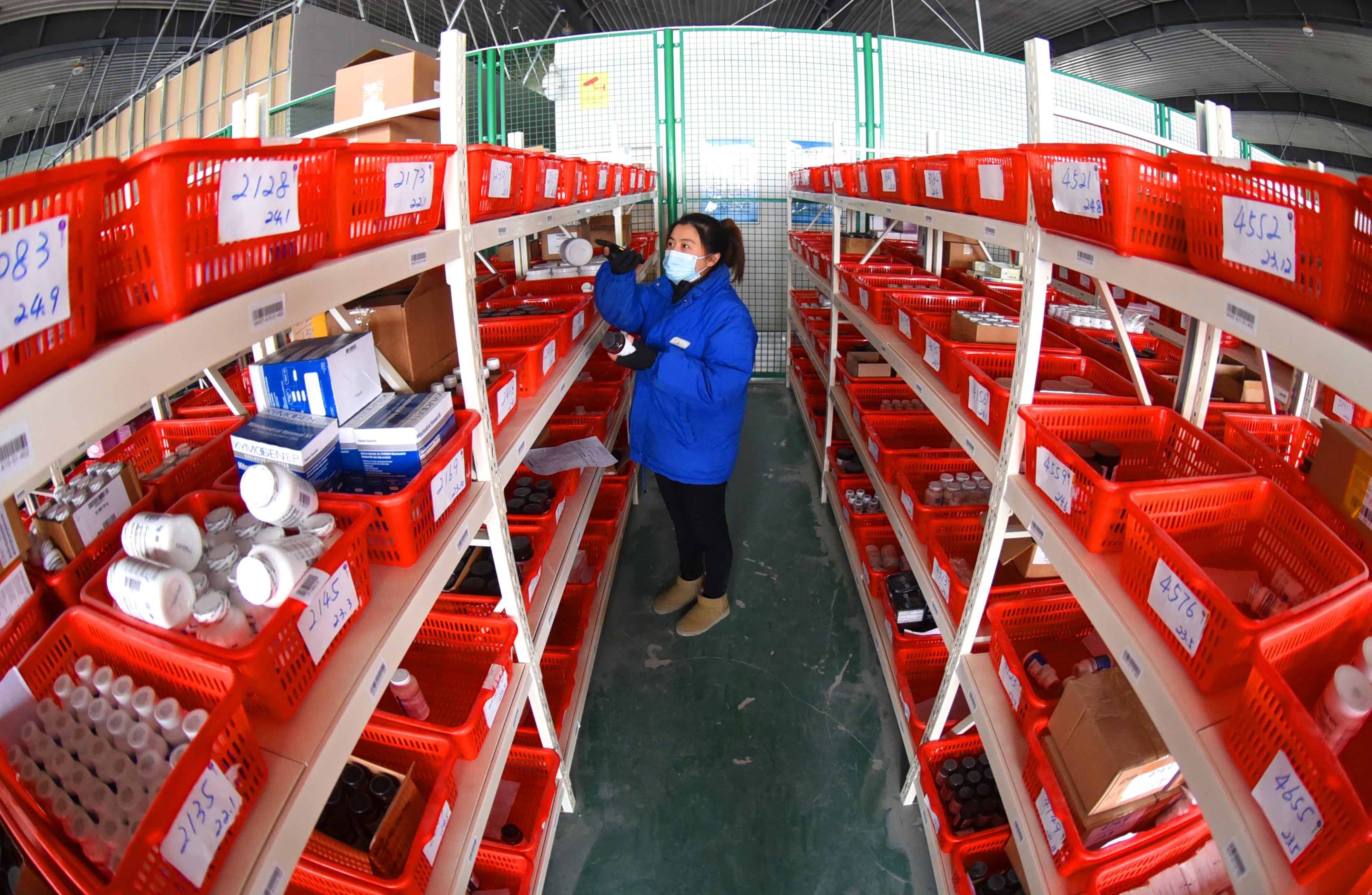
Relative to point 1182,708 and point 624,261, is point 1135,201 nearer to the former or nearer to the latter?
point 1182,708

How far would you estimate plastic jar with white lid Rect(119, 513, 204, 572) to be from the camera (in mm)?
1014

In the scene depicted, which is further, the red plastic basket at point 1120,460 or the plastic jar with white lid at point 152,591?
the red plastic basket at point 1120,460

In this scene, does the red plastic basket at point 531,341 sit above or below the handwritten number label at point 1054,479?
above

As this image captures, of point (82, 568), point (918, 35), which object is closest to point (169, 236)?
Answer: point (82, 568)

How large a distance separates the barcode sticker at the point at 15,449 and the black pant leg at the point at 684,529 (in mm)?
2422

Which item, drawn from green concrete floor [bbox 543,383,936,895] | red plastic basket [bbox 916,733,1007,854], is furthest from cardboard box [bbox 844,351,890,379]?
red plastic basket [bbox 916,733,1007,854]

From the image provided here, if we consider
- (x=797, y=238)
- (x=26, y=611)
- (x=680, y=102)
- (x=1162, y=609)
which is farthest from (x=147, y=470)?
(x=680, y=102)

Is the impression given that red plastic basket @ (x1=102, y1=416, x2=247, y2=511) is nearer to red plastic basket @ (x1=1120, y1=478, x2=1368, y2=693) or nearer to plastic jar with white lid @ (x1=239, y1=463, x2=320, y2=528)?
plastic jar with white lid @ (x1=239, y1=463, x2=320, y2=528)

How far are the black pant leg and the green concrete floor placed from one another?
263mm

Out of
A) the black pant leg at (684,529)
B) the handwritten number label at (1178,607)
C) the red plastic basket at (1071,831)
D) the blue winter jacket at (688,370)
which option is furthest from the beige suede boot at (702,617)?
the handwritten number label at (1178,607)

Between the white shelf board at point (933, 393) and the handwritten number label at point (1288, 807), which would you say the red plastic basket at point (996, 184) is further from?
the handwritten number label at point (1288, 807)

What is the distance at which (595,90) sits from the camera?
20.7 ft

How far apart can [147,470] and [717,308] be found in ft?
6.50

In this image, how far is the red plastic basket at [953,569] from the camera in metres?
1.97
